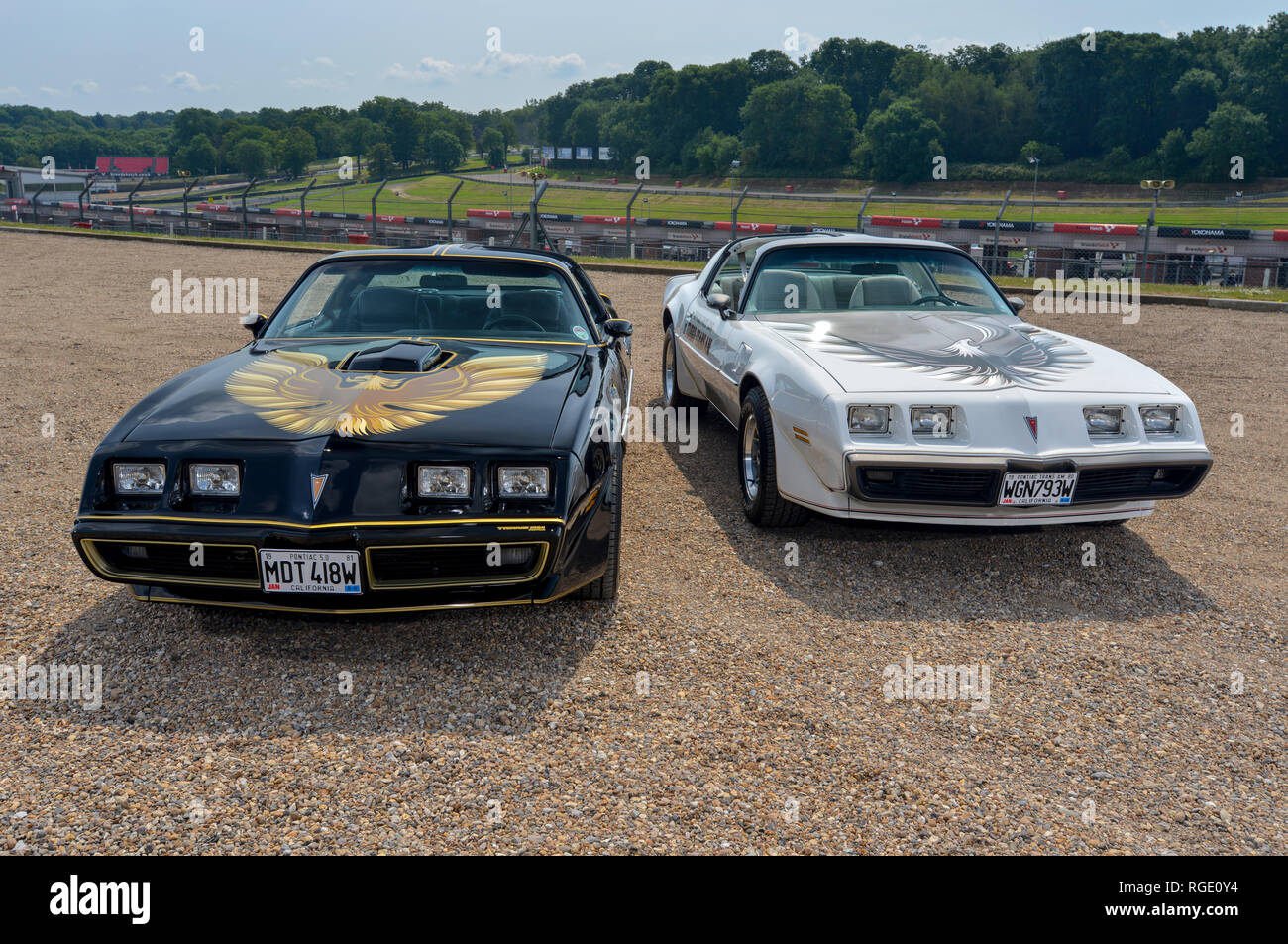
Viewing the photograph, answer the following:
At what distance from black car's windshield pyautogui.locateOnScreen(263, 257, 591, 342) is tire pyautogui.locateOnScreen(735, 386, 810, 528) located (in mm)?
930

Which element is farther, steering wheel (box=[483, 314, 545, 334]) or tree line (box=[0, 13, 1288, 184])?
tree line (box=[0, 13, 1288, 184])

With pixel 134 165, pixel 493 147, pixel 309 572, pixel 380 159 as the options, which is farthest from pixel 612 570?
pixel 134 165

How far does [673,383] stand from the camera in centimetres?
701

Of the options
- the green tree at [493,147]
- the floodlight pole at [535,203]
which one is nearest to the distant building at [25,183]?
the floodlight pole at [535,203]

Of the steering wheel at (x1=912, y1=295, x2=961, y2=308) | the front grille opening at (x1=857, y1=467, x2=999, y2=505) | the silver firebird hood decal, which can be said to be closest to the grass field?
the steering wheel at (x1=912, y1=295, x2=961, y2=308)

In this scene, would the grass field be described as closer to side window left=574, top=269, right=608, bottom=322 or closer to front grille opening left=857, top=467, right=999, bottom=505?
side window left=574, top=269, right=608, bottom=322

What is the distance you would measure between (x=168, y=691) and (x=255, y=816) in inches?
33.0

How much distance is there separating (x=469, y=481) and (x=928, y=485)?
1.94 meters

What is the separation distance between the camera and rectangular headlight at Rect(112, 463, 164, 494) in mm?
3037

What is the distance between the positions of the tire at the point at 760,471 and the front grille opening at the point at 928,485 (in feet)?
2.05

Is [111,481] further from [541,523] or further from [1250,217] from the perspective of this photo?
[1250,217]

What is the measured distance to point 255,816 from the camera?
2.35m

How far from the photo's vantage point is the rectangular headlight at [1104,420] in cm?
398

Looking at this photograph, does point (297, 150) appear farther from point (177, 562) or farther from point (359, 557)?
point (359, 557)
